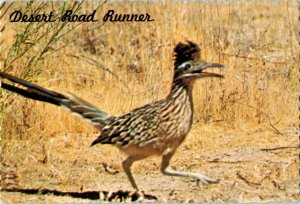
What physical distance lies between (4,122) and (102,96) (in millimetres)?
1517

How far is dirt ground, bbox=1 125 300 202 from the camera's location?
23.7 feet

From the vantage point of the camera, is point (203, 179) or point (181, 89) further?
point (203, 179)

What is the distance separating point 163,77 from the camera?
10078mm

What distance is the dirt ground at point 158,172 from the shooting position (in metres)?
7.23

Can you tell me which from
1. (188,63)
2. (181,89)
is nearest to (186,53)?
(188,63)

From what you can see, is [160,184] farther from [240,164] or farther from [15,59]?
[15,59]

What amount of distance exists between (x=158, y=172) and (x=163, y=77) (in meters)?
2.39

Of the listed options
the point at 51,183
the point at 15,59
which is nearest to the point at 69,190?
the point at 51,183

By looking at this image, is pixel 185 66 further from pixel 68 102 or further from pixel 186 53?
pixel 68 102

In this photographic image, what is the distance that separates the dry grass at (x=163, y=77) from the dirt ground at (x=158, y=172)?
3 cm

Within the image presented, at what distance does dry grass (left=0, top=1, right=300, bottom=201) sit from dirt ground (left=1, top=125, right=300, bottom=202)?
33mm

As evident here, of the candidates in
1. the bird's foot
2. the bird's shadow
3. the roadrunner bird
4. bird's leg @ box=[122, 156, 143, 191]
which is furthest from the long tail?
the bird's foot

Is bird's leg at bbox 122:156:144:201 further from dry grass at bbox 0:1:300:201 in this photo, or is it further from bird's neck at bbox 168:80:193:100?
dry grass at bbox 0:1:300:201

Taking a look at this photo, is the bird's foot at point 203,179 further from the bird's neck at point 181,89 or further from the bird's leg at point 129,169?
the bird's neck at point 181,89
